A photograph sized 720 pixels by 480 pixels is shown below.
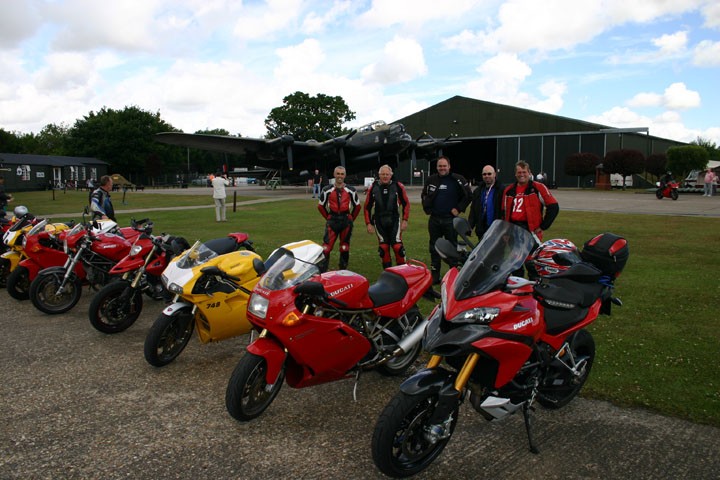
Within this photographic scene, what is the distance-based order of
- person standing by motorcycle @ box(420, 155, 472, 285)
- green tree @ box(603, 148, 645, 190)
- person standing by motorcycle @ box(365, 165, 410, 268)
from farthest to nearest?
green tree @ box(603, 148, 645, 190), person standing by motorcycle @ box(365, 165, 410, 268), person standing by motorcycle @ box(420, 155, 472, 285)

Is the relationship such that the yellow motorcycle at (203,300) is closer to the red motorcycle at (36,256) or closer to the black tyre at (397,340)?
the black tyre at (397,340)

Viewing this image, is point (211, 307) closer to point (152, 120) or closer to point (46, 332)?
point (46, 332)

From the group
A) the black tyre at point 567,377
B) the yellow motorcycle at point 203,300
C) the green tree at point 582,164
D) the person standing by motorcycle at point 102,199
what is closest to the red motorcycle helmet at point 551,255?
the black tyre at point 567,377

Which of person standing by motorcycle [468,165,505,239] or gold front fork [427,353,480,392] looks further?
person standing by motorcycle [468,165,505,239]

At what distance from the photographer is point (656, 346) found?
→ 4996 millimetres

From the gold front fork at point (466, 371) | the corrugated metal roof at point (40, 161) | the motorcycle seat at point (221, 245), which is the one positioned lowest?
the gold front fork at point (466, 371)

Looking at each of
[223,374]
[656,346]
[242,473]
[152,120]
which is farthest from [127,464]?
[152,120]

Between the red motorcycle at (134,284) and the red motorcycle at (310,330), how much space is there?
1749 millimetres

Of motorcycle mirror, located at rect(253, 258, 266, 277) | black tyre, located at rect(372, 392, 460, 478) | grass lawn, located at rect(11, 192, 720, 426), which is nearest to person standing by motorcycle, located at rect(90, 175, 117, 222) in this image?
grass lawn, located at rect(11, 192, 720, 426)

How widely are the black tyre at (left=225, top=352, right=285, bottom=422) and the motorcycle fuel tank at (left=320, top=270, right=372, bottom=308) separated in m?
0.70

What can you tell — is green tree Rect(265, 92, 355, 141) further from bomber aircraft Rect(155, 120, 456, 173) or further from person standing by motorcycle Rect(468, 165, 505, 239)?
person standing by motorcycle Rect(468, 165, 505, 239)

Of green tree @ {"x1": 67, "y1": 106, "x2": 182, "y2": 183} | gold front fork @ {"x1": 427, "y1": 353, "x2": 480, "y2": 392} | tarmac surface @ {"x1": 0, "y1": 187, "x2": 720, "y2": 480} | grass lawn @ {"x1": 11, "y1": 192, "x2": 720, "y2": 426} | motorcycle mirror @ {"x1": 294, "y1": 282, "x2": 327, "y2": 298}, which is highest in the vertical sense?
green tree @ {"x1": 67, "y1": 106, "x2": 182, "y2": 183}

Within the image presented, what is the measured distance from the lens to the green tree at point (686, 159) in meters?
39.2

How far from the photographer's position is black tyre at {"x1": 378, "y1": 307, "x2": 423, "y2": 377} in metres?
4.39
